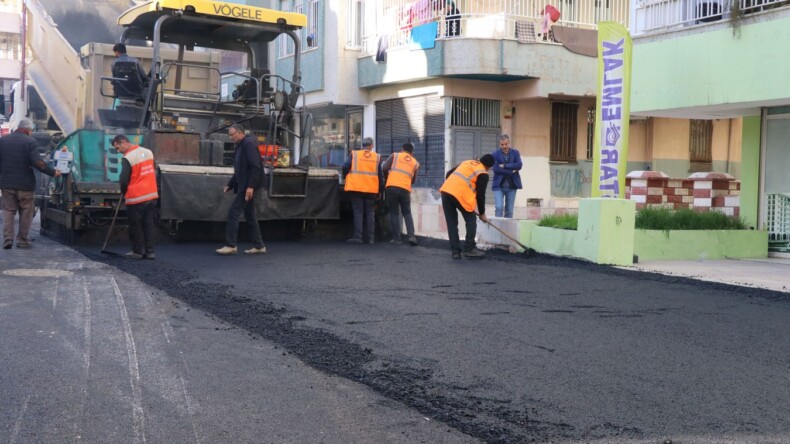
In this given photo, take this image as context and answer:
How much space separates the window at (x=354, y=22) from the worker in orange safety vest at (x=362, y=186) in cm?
1015

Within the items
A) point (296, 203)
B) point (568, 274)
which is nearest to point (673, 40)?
point (568, 274)

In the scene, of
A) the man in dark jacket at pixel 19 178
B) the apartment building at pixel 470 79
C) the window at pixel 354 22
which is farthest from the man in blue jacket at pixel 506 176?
the window at pixel 354 22

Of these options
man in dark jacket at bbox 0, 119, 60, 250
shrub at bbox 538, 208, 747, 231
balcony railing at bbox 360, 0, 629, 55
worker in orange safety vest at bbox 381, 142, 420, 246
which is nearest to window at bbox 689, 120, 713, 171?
balcony railing at bbox 360, 0, 629, 55

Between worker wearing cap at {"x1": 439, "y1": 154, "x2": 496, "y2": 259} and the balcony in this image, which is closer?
worker wearing cap at {"x1": 439, "y1": 154, "x2": 496, "y2": 259}

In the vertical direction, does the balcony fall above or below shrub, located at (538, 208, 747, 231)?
above

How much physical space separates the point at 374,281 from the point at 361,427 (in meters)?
5.43

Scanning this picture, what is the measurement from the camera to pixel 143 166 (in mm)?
11922

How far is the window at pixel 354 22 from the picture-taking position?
24625 millimetres

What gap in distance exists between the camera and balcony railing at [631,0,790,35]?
13.4m

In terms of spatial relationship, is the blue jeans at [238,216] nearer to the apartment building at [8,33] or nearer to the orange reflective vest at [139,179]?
the orange reflective vest at [139,179]

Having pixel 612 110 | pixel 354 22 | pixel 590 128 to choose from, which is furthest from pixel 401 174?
pixel 354 22

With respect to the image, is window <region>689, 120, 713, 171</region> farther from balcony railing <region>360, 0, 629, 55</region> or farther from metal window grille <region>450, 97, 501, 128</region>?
metal window grille <region>450, 97, 501, 128</region>

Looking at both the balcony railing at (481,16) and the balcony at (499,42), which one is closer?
the balcony at (499,42)

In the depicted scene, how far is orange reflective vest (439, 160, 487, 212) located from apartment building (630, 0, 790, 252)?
139 inches
